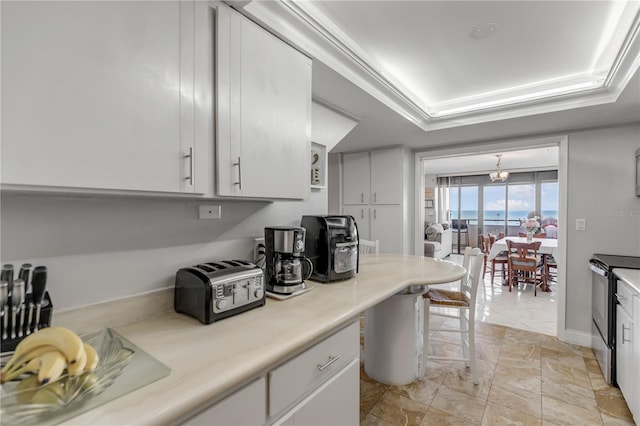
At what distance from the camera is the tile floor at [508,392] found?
1.91 meters

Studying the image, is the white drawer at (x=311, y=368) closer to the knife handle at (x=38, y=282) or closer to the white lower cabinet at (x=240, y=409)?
the white lower cabinet at (x=240, y=409)

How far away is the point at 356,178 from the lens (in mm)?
4188

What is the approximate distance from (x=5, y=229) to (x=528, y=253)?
593 centimetres

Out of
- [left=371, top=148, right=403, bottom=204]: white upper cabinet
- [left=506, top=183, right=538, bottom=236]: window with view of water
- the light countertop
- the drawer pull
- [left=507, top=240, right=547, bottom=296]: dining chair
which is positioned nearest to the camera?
the drawer pull

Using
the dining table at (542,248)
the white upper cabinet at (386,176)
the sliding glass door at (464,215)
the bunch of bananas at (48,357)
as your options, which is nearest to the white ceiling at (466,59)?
the white upper cabinet at (386,176)

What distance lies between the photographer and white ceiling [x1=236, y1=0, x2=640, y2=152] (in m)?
1.58

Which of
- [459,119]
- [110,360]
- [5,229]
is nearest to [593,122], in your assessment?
[459,119]

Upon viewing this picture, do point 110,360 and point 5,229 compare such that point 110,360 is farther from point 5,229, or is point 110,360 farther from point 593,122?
point 593,122

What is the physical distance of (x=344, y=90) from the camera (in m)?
2.06

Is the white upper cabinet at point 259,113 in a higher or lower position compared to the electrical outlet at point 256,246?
higher

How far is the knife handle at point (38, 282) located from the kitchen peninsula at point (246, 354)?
0.29 meters

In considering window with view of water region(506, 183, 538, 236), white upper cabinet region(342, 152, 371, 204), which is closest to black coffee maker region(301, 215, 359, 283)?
white upper cabinet region(342, 152, 371, 204)

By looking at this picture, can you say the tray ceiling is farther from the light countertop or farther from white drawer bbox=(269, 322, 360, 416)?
white drawer bbox=(269, 322, 360, 416)

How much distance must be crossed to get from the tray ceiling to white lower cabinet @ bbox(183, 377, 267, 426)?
1.44m
